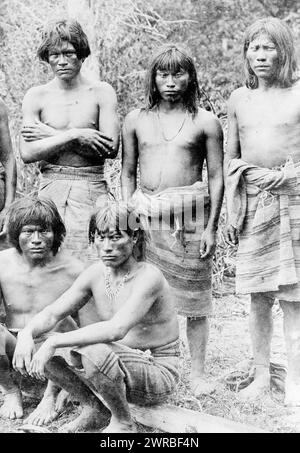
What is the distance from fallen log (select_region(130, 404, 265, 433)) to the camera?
3.44 meters

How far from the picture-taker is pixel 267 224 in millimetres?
3961

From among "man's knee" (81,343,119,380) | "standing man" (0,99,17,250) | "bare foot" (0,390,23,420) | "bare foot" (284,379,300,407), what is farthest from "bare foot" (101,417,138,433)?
"standing man" (0,99,17,250)

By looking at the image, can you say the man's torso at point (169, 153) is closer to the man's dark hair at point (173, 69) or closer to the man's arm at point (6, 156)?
the man's dark hair at point (173, 69)

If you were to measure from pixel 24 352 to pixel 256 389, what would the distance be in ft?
4.16

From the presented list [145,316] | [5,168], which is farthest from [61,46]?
[145,316]

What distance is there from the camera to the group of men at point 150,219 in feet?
11.8

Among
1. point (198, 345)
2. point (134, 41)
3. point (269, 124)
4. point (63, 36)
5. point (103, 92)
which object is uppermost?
point (134, 41)

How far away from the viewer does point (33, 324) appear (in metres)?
3.54

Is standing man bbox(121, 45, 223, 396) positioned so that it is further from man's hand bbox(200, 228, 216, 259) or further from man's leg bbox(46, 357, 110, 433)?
man's leg bbox(46, 357, 110, 433)

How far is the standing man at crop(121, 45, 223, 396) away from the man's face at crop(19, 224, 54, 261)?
52 centimetres

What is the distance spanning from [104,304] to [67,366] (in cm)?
34

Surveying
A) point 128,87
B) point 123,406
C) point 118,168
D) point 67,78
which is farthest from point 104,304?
point 128,87

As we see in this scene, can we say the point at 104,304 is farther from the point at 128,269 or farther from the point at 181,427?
the point at 181,427

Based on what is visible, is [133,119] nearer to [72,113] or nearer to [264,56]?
[72,113]
